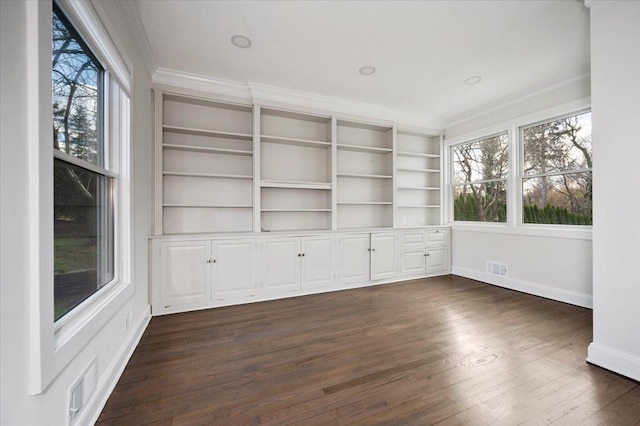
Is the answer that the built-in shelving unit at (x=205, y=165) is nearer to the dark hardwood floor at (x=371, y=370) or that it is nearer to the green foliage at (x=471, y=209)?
the dark hardwood floor at (x=371, y=370)

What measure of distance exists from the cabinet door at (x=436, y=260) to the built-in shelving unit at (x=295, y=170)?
195cm

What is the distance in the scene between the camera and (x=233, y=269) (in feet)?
10.6

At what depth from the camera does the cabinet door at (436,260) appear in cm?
458

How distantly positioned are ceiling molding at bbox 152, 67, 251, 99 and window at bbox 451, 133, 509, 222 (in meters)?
3.76

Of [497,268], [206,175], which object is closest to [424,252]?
[497,268]

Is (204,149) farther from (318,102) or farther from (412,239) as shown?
(412,239)

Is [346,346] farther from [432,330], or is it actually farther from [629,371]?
[629,371]

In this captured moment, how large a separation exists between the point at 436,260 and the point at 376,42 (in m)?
3.57

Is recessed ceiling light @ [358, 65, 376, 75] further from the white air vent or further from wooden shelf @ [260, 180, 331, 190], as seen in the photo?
the white air vent

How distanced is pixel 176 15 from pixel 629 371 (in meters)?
4.31

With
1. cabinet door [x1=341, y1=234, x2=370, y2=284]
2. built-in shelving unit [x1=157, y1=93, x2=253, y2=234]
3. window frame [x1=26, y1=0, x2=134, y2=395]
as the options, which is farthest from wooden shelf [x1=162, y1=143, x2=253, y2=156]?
cabinet door [x1=341, y1=234, x2=370, y2=284]

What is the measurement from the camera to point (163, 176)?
3311 mm

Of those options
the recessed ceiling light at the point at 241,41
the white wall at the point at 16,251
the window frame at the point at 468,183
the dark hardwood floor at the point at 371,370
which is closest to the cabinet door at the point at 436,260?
the window frame at the point at 468,183

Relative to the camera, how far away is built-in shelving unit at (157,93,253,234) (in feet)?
10.9
